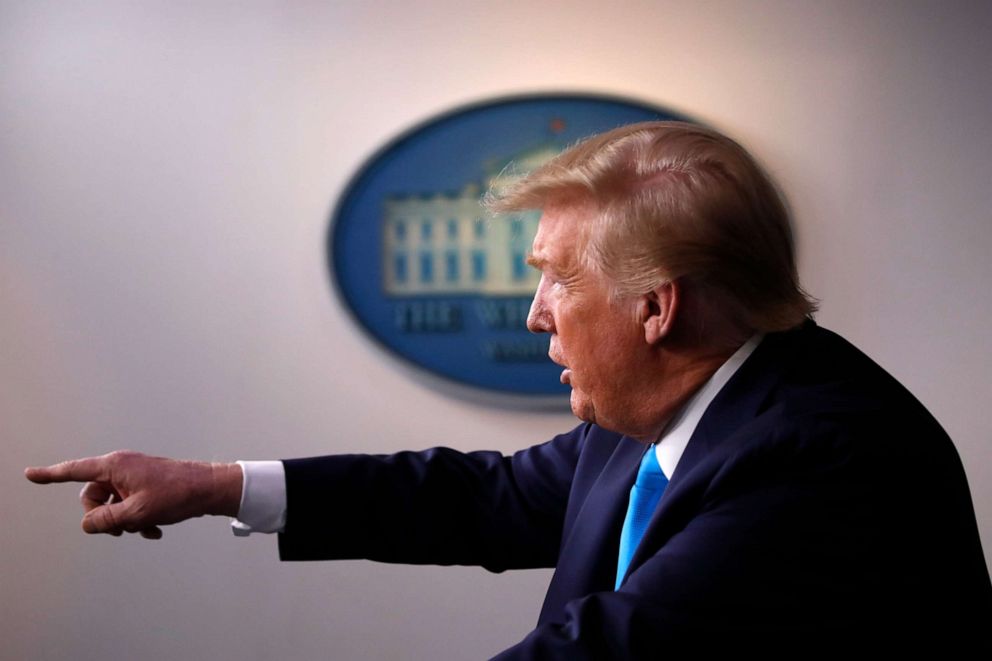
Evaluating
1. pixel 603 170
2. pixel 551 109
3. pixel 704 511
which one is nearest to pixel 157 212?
pixel 551 109

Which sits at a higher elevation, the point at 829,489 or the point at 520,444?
the point at 829,489

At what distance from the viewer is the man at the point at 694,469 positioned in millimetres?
1014

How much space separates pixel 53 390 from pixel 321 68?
100 cm

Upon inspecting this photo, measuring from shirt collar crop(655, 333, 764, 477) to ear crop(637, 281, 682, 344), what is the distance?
0.28 feet

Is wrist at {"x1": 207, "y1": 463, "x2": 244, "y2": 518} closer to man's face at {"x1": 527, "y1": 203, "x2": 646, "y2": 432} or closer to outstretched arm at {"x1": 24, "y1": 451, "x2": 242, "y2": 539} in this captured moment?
outstretched arm at {"x1": 24, "y1": 451, "x2": 242, "y2": 539}

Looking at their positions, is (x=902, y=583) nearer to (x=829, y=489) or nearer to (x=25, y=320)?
(x=829, y=489)

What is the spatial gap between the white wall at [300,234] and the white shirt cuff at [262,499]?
0.92m

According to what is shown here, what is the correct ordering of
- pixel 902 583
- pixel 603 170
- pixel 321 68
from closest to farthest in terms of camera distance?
1. pixel 902 583
2. pixel 603 170
3. pixel 321 68

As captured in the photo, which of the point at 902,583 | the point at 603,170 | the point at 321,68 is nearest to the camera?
the point at 902,583

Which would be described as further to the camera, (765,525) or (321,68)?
(321,68)

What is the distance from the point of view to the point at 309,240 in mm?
2494

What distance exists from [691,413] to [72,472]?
840mm

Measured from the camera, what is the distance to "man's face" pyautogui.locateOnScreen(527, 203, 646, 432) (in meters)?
1.26

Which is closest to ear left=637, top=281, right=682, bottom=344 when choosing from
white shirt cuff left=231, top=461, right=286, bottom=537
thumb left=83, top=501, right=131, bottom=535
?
white shirt cuff left=231, top=461, right=286, bottom=537
